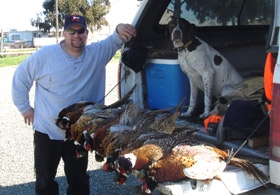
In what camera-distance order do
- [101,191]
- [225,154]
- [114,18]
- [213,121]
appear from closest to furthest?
1. [225,154]
2. [213,121]
3. [101,191]
4. [114,18]

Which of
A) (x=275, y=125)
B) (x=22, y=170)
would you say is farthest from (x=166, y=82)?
(x=22, y=170)

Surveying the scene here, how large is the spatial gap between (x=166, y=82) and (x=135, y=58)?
38 centimetres

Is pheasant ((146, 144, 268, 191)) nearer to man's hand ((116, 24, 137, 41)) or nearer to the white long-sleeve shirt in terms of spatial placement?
the white long-sleeve shirt

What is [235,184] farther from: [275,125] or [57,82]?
[57,82]

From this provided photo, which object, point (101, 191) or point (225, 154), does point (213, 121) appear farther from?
point (101, 191)

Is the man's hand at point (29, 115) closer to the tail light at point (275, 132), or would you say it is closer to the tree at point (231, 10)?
the tree at point (231, 10)

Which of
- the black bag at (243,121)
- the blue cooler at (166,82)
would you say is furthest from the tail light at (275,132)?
the blue cooler at (166,82)

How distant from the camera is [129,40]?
420 centimetres

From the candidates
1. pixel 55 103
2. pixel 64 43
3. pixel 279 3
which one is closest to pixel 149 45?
pixel 64 43

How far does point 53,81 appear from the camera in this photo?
3875 millimetres

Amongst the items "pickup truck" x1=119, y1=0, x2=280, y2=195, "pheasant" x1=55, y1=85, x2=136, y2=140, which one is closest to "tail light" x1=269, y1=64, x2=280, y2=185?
"pickup truck" x1=119, y1=0, x2=280, y2=195

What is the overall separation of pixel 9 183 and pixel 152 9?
2706 millimetres

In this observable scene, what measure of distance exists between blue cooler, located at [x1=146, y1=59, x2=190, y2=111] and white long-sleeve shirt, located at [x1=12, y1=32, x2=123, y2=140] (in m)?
0.54

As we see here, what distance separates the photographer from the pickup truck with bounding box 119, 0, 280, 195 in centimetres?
241
